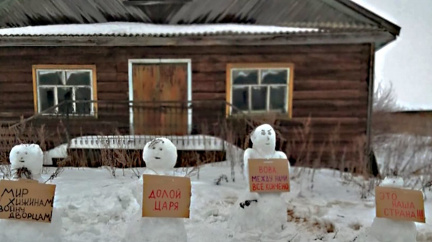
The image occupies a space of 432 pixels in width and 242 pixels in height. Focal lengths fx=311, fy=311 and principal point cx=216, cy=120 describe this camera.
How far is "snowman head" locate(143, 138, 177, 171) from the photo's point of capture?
226 centimetres

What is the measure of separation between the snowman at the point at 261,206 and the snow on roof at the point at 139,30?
126 inches

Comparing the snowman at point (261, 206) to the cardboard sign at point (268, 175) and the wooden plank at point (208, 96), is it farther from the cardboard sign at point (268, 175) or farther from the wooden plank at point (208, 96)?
the wooden plank at point (208, 96)

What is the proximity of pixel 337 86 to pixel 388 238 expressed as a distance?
165 inches

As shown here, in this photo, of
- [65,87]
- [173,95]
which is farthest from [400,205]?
[65,87]

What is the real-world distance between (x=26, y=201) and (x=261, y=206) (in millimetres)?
→ 1795

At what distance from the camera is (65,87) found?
566cm

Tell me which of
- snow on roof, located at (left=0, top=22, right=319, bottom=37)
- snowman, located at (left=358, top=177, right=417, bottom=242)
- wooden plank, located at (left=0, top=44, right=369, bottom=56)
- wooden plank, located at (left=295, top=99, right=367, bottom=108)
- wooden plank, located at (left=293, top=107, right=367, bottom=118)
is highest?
snow on roof, located at (left=0, top=22, right=319, bottom=37)

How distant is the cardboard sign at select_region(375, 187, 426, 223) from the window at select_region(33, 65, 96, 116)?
4.96 m

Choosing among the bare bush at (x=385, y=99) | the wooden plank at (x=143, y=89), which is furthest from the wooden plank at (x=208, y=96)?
the bare bush at (x=385, y=99)

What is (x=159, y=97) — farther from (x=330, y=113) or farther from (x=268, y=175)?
(x=268, y=175)

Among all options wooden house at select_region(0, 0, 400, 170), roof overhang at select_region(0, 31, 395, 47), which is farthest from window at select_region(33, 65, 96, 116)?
roof overhang at select_region(0, 31, 395, 47)

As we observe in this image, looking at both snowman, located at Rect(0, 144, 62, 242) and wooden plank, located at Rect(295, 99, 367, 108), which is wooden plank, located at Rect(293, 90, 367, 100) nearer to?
wooden plank, located at Rect(295, 99, 367, 108)

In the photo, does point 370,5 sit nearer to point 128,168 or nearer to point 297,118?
point 297,118

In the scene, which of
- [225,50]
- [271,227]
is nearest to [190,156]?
[225,50]
